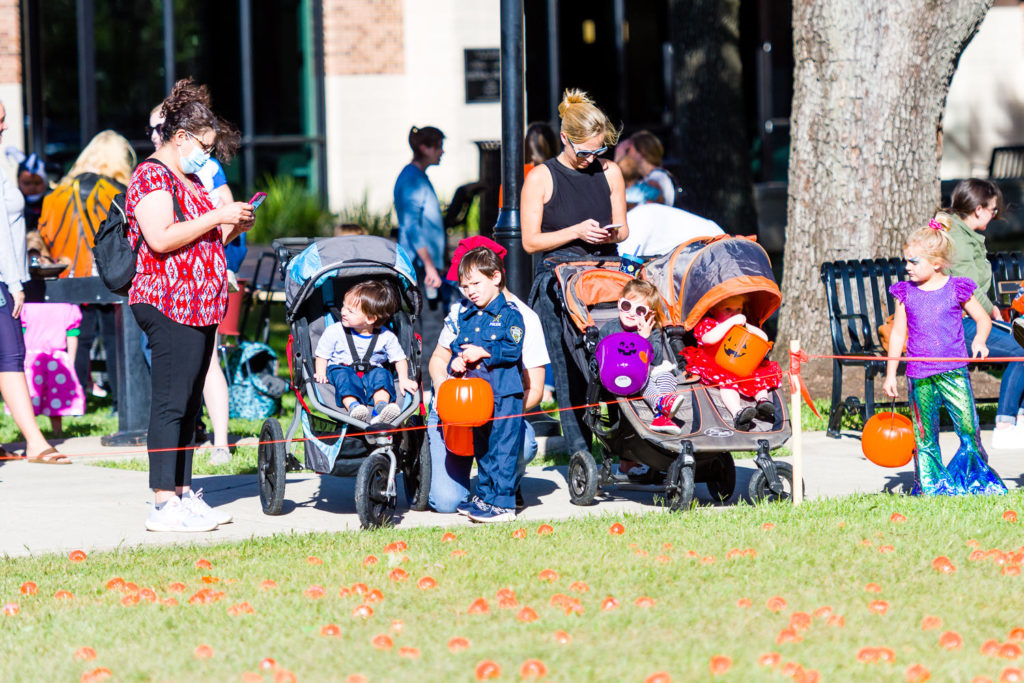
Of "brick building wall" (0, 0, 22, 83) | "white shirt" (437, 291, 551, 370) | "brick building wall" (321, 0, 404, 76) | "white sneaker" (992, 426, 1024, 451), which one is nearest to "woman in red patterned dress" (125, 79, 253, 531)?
"white shirt" (437, 291, 551, 370)

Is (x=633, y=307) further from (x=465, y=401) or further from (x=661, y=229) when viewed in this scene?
(x=661, y=229)

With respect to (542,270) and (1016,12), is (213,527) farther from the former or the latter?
(1016,12)

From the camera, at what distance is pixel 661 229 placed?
8516 millimetres

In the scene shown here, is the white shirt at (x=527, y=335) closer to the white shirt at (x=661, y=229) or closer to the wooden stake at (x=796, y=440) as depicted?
the wooden stake at (x=796, y=440)

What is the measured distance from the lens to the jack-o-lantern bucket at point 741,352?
6.95 metres

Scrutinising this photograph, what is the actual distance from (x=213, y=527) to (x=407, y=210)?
4217 mm

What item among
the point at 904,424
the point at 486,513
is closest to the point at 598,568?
the point at 486,513

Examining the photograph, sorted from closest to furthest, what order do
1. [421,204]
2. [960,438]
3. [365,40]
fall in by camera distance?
[960,438] < [421,204] < [365,40]

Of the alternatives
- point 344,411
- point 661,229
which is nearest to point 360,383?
point 344,411

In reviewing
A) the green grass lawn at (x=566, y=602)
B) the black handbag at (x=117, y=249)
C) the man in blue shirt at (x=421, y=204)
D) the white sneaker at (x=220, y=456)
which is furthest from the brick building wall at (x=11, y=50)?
the green grass lawn at (x=566, y=602)

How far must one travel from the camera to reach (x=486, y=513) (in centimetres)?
681

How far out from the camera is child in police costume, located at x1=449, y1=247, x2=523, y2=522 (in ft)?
22.2

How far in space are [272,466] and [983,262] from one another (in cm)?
441

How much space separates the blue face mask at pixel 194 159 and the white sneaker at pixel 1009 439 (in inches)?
193
